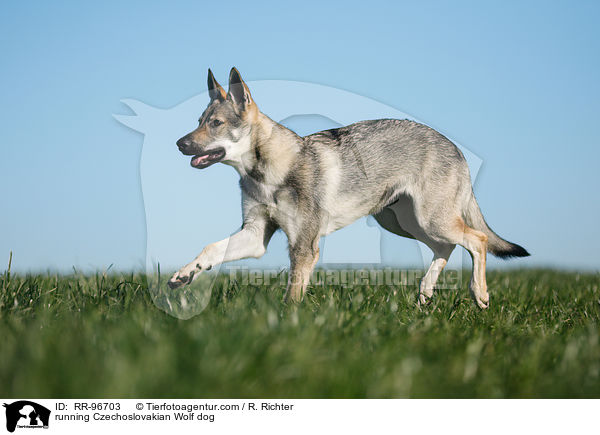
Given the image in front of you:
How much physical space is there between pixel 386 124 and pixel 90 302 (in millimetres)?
3345

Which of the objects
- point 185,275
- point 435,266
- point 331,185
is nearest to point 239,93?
point 331,185

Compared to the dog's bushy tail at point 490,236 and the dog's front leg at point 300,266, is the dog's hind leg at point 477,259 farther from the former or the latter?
the dog's front leg at point 300,266

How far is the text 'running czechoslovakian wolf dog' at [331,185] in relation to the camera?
13.6 feet

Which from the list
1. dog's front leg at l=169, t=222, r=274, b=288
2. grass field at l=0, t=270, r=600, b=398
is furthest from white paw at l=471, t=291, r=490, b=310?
dog's front leg at l=169, t=222, r=274, b=288

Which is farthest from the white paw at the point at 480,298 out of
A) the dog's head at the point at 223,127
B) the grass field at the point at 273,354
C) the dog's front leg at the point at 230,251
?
the dog's head at the point at 223,127

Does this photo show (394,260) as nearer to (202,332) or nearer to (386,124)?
(386,124)

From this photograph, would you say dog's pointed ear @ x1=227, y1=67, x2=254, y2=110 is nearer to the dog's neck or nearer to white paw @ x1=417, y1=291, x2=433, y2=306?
the dog's neck

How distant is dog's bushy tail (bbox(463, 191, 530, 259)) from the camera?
555cm

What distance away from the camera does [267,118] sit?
450 centimetres

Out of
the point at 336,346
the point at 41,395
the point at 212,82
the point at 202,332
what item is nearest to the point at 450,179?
the point at 212,82

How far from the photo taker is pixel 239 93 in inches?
162

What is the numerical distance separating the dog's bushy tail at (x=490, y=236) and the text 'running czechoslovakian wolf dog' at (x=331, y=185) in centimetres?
1
